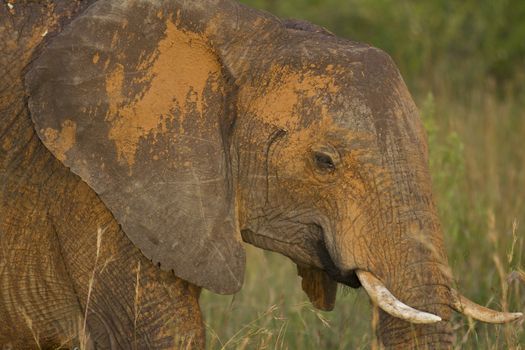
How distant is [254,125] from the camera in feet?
15.1

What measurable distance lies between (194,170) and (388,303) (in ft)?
2.73

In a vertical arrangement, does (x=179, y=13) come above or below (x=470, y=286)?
above

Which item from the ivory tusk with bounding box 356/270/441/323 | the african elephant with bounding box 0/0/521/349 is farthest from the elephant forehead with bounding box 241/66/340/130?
the ivory tusk with bounding box 356/270/441/323

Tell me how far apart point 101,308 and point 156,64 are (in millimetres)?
911

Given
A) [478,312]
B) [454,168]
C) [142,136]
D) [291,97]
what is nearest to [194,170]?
[142,136]

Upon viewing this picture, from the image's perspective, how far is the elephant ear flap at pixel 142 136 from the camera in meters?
4.50

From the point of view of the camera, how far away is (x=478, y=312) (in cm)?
454

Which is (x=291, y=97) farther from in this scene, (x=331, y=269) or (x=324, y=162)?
(x=331, y=269)

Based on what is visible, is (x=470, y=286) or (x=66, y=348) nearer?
(x=66, y=348)

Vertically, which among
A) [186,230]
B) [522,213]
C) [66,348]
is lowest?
[522,213]

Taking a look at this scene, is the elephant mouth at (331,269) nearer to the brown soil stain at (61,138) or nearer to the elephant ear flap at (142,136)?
the elephant ear flap at (142,136)

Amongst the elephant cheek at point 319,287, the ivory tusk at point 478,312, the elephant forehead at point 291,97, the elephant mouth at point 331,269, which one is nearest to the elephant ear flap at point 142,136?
the elephant forehead at point 291,97

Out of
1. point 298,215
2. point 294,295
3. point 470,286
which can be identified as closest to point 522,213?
point 470,286

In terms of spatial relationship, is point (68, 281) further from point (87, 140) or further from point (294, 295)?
point (294, 295)
